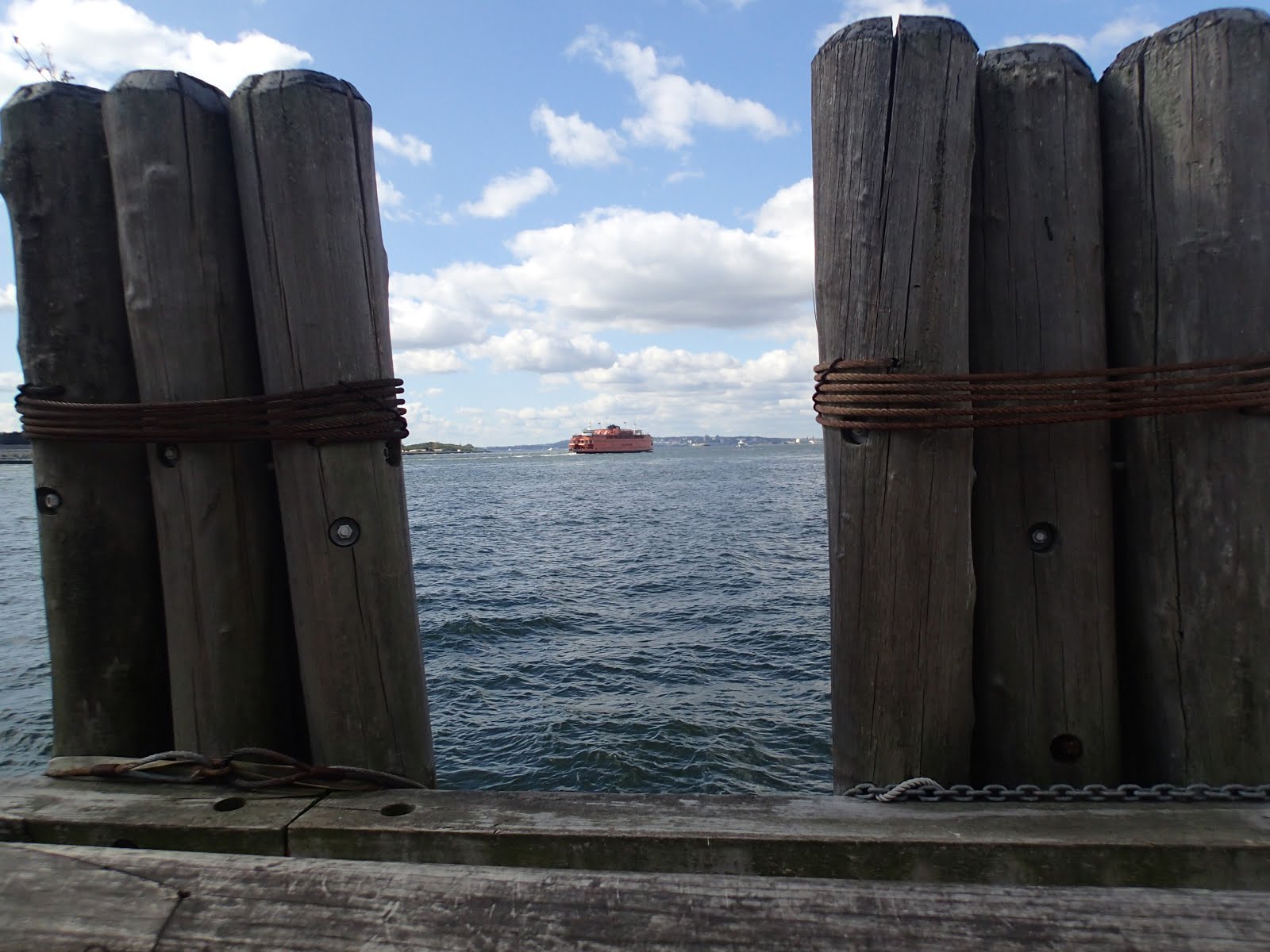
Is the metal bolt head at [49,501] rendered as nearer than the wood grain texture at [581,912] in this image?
No

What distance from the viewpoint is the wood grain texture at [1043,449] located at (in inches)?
99.1

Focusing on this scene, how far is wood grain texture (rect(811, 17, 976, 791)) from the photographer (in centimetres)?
237

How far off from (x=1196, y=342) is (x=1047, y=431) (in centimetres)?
46

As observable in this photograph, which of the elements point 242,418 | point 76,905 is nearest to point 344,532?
point 242,418

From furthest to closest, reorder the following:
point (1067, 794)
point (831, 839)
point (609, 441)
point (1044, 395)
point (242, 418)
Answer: point (609, 441) < point (242, 418) < point (1044, 395) < point (1067, 794) < point (831, 839)

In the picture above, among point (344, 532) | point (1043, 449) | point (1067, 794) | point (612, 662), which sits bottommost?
point (612, 662)

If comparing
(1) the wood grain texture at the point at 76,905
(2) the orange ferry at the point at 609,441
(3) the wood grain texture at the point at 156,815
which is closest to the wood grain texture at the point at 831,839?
(3) the wood grain texture at the point at 156,815

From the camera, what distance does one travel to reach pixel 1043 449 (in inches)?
100

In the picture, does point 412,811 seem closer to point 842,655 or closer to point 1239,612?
point 842,655

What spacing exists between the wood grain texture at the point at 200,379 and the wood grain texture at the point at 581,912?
130 centimetres

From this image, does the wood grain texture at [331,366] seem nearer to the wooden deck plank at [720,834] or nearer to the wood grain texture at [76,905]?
the wooden deck plank at [720,834]

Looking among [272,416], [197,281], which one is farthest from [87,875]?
[197,281]

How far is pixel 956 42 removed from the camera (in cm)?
238

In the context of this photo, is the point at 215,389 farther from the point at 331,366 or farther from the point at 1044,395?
the point at 1044,395
